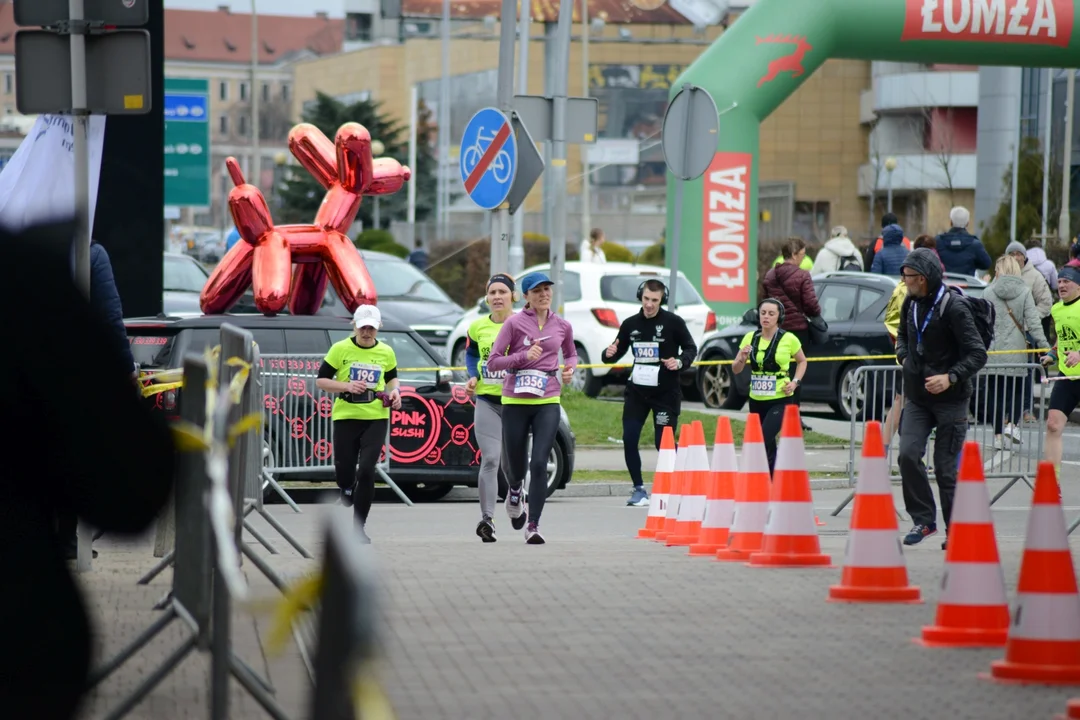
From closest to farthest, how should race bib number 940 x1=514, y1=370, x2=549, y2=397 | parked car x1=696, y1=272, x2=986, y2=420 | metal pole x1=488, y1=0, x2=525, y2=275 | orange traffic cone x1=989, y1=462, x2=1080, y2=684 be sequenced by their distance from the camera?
orange traffic cone x1=989, y1=462, x2=1080, y2=684 < race bib number 940 x1=514, y1=370, x2=549, y2=397 < metal pole x1=488, y1=0, x2=525, y2=275 < parked car x1=696, y1=272, x2=986, y2=420

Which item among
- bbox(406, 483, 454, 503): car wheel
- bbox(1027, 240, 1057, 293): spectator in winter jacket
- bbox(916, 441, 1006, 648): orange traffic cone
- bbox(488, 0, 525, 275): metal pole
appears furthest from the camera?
bbox(1027, 240, 1057, 293): spectator in winter jacket

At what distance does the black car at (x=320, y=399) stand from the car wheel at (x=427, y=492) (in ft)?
0.55

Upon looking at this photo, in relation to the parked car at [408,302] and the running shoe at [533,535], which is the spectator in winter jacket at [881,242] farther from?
the running shoe at [533,535]

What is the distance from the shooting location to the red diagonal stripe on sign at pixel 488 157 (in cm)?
1524

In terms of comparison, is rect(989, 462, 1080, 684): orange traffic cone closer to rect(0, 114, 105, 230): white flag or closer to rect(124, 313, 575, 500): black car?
rect(0, 114, 105, 230): white flag

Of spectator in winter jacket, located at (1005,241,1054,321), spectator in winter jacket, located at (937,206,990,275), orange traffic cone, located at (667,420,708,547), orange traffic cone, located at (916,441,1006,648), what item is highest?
spectator in winter jacket, located at (937,206,990,275)

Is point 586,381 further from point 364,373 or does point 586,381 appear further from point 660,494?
point 364,373

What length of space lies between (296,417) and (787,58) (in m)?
14.4

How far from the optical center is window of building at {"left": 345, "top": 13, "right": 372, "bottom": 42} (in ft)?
390

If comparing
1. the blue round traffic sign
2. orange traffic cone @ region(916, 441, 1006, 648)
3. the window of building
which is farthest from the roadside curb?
the window of building

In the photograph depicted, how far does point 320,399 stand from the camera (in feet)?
44.4

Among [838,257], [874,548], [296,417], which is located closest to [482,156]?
[296,417]

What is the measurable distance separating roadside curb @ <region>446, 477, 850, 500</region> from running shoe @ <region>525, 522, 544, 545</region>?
4087mm

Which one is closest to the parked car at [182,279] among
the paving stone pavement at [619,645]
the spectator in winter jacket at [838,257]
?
the spectator in winter jacket at [838,257]
